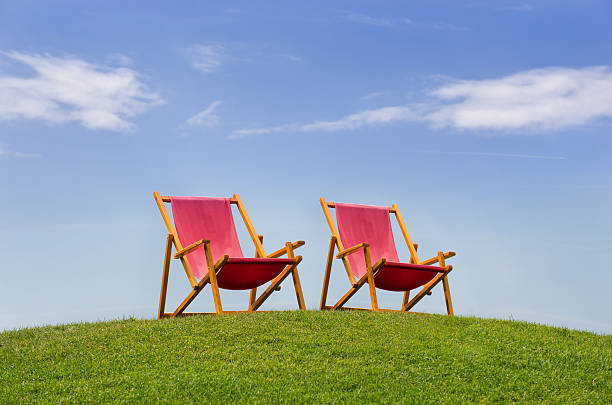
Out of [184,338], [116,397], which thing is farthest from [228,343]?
[116,397]

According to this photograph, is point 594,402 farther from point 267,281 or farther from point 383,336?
point 267,281

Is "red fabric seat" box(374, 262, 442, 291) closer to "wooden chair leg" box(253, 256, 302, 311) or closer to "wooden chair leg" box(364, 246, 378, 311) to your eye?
"wooden chair leg" box(364, 246, 378, 311)

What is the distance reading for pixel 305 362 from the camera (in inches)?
197

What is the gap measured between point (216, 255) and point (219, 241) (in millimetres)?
205

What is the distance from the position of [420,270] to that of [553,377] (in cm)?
227

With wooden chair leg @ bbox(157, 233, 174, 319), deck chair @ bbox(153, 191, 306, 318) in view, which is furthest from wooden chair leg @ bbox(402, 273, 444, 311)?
wooden chair leg @ bbox(157, 233, 174, 319)

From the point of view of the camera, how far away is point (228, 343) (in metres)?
5.39

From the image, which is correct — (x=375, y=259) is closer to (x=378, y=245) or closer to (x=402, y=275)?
(x=378, y=245)

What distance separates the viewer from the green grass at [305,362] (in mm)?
4637

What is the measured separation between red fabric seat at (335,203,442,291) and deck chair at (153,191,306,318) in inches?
28.0

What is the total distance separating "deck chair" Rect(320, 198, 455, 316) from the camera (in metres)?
6.99

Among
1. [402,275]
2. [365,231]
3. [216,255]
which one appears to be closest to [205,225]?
[216,255]

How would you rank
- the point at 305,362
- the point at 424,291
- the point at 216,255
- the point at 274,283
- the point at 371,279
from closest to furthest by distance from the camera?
the point at 305,362 → the point at 371,279 → the point at 274,283 → the point at 216,255 → the point at 424,291

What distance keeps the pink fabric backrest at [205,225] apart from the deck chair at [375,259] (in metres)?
1.07
